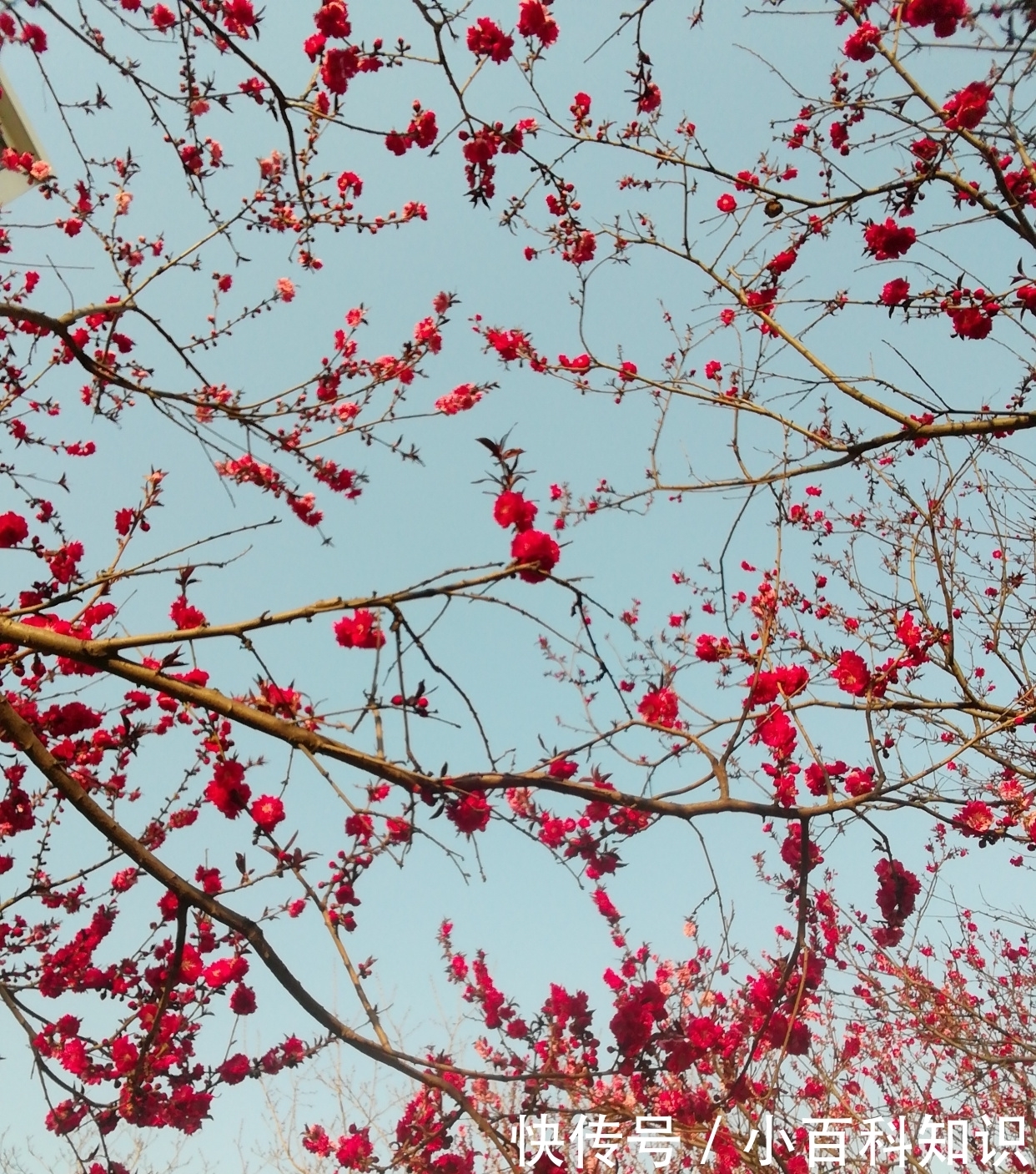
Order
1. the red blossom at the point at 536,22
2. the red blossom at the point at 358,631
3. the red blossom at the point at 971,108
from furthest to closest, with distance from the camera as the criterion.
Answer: the red blossom at the point at 536,22, the red blossom at the point at 971,108, the red blossom at the point at 358,631

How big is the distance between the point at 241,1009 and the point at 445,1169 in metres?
1.33

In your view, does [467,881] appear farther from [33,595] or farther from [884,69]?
[884,69]

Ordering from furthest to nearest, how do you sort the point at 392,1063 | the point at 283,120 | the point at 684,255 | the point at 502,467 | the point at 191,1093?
1. the point at 684,255
2. the point at 191,1093
3. the point at 283,120
4. the point at 392,1063
5. the point at 502,467

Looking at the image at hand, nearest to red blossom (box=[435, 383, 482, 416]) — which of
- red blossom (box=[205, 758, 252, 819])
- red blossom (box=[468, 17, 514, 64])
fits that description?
red blossom (box=[468, 17, 514, 64])

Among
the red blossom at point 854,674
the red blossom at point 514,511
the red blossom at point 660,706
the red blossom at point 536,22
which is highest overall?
the red blossom at point 536,22

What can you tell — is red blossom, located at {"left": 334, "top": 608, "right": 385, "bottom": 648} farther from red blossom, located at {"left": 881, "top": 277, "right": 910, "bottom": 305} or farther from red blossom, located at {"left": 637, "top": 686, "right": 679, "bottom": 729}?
red blossom, located at {"left": 881, "top": 277, "right": 910, "bottom": 305}

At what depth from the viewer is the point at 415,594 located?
2.05 meters

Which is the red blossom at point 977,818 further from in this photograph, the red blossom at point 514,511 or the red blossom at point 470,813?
the red blossom at point 514,511

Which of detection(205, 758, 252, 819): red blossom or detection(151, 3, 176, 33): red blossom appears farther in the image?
detection(151, 3, 176, 33): red blossom

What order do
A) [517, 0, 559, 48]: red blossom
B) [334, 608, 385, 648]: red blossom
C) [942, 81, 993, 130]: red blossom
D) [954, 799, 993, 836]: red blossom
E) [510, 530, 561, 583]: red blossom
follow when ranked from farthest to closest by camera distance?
1. [517, 0, 559, 48]: red blossom
2. [942, 81, 993, 130]: red blossom
3. [954, 799, 993, 836]: red blossom
4. [334, 608, 385, 648]: red blossom
5. [510, 530, 561, 583]: red blossom

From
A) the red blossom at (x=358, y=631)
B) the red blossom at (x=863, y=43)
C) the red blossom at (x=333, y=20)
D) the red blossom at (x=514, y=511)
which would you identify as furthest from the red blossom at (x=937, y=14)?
the red blossom at (x=358, y=631)

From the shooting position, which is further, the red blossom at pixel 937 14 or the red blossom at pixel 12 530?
the red blossom at pixel 937 14

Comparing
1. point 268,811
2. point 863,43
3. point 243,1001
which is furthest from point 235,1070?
point 863,43

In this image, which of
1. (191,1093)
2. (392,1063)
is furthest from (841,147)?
(191,1093)
